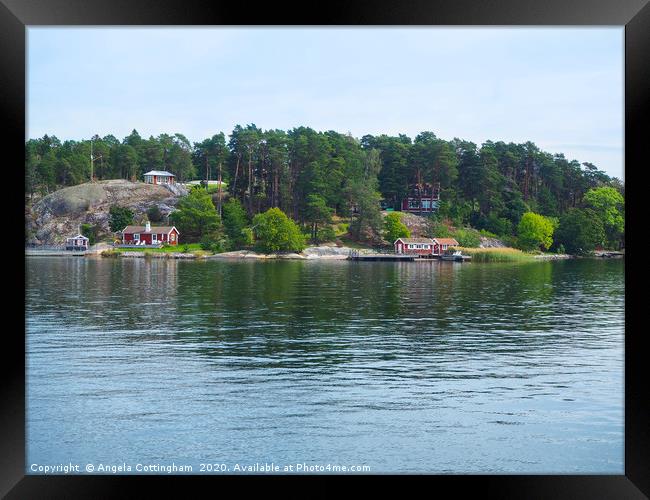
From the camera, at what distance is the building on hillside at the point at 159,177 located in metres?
48.4

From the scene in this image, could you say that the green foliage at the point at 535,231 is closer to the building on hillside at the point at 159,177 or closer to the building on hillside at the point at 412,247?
the building on hillside at the point at 412,247

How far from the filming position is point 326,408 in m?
7.24

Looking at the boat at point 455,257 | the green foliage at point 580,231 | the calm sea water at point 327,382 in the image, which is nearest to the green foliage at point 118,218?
the boat at point 455,257

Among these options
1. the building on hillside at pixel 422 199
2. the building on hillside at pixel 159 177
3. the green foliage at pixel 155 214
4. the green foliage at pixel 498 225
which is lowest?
the green foliage at pixel 498 225

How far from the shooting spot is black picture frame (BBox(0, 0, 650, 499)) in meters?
3.92

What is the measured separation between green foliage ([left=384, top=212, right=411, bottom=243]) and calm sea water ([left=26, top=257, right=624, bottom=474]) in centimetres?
2574

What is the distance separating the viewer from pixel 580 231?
44.2m

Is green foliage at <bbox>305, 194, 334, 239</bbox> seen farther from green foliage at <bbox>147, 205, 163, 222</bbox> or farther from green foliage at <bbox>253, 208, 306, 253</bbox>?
green foliage at <bbox>147, 205, 163, 222</bbox>

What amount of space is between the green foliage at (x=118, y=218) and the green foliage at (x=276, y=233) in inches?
333

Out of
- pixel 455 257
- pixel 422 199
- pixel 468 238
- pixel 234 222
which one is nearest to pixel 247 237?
pixel 234 222

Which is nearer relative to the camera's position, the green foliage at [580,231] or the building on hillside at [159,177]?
the green foliage at [580,231]

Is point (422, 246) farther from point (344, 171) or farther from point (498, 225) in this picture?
point (344, 171)

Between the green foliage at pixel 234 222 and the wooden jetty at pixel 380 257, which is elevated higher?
the green foliage at pixel 234 222

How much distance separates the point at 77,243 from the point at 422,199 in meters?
22.6
